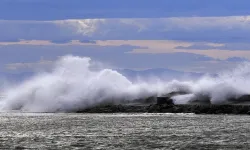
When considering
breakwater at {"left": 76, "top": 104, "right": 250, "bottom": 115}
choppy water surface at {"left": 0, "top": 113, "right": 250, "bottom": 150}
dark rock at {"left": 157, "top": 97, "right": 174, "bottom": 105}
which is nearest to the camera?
choppy water surface at {"left": 0, "top": 113, "right": 250, "bottom": 150}

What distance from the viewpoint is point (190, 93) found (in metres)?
171

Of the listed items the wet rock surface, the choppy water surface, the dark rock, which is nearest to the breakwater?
the wet rock surface

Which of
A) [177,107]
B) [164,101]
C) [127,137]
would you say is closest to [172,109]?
[177,107]

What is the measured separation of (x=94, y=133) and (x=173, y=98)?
79967 mm

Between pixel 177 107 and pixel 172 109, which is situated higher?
pixel 177 107

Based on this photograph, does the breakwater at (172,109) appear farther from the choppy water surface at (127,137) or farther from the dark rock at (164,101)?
the choppy water surface at (127,137)

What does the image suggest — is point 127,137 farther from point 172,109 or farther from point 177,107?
point 177,107

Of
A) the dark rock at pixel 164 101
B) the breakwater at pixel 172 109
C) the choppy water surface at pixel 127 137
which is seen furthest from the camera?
the dark rock at pixel 164 101

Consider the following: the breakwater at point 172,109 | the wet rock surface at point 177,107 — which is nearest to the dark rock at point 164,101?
the wet rock surface at point 177,107

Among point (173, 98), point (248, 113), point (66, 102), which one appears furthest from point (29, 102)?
point (248, 113)

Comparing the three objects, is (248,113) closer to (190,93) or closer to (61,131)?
(190,93)

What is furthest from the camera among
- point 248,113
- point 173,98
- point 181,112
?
point 173,98

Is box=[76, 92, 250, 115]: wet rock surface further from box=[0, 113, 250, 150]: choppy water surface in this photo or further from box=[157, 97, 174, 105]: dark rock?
box=[0, 113, 250, 150]: choppy water surface

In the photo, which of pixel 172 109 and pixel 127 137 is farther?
pixel 172 109
